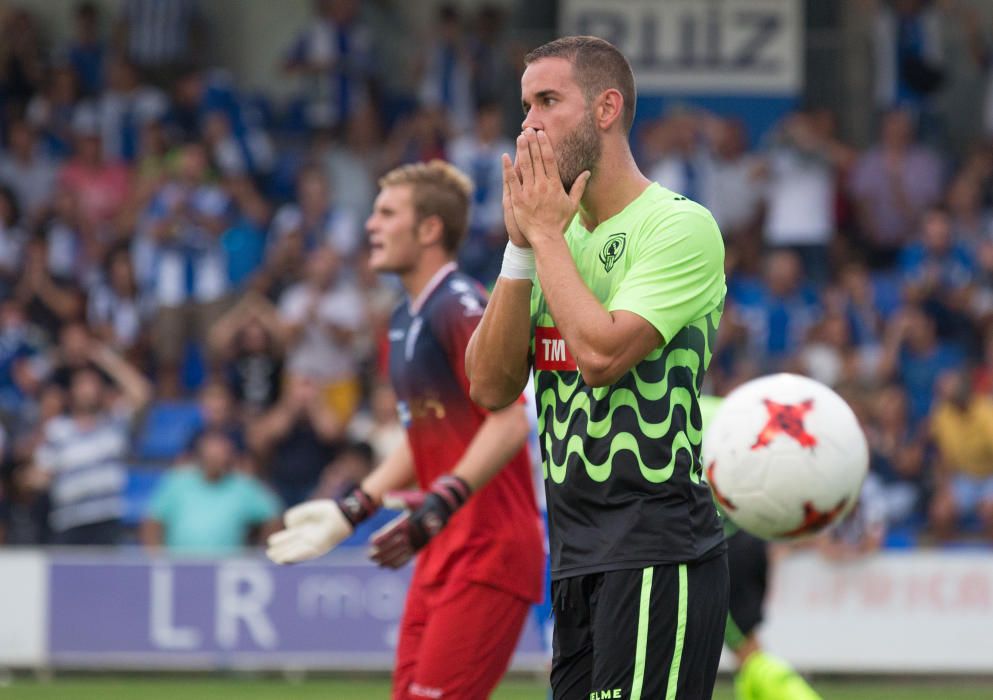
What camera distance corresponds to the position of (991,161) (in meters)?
15.9

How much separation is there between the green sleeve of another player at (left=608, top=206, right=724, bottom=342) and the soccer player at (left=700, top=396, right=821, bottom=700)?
3602 mm

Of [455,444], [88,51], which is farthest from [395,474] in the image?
[88,51]

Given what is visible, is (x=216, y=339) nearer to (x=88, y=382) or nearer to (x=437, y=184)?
(x=88, y=382)

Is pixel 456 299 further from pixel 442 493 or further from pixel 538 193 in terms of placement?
pixel 538 193

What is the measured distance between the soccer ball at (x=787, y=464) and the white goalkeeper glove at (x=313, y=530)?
1352mm

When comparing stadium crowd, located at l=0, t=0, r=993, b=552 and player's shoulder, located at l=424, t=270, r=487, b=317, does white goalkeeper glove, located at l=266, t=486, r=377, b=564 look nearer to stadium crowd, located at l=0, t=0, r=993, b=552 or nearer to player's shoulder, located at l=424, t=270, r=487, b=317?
player's shoulder, located at l=424, t=270, r=487, b=317

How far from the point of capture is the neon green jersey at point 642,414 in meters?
4.34

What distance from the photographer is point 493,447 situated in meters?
5.89

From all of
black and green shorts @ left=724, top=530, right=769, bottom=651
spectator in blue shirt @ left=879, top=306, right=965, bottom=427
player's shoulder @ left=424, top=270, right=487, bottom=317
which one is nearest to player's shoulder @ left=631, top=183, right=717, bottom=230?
player's shoulder @ left=424, top=270, right=487, bottom=317

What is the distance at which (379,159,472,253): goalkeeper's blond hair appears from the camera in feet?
21.6

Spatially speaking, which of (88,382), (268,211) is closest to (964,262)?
(268,211)

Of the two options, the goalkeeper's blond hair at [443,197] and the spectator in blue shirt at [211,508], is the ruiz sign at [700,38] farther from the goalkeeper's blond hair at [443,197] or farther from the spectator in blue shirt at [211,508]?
the goalkeeper's blond hair at [443,197]

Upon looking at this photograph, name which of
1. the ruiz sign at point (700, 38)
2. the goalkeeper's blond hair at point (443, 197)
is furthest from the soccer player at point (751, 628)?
the ruiz sign at point (700, 38)

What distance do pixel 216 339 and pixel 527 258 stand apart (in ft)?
34.6
